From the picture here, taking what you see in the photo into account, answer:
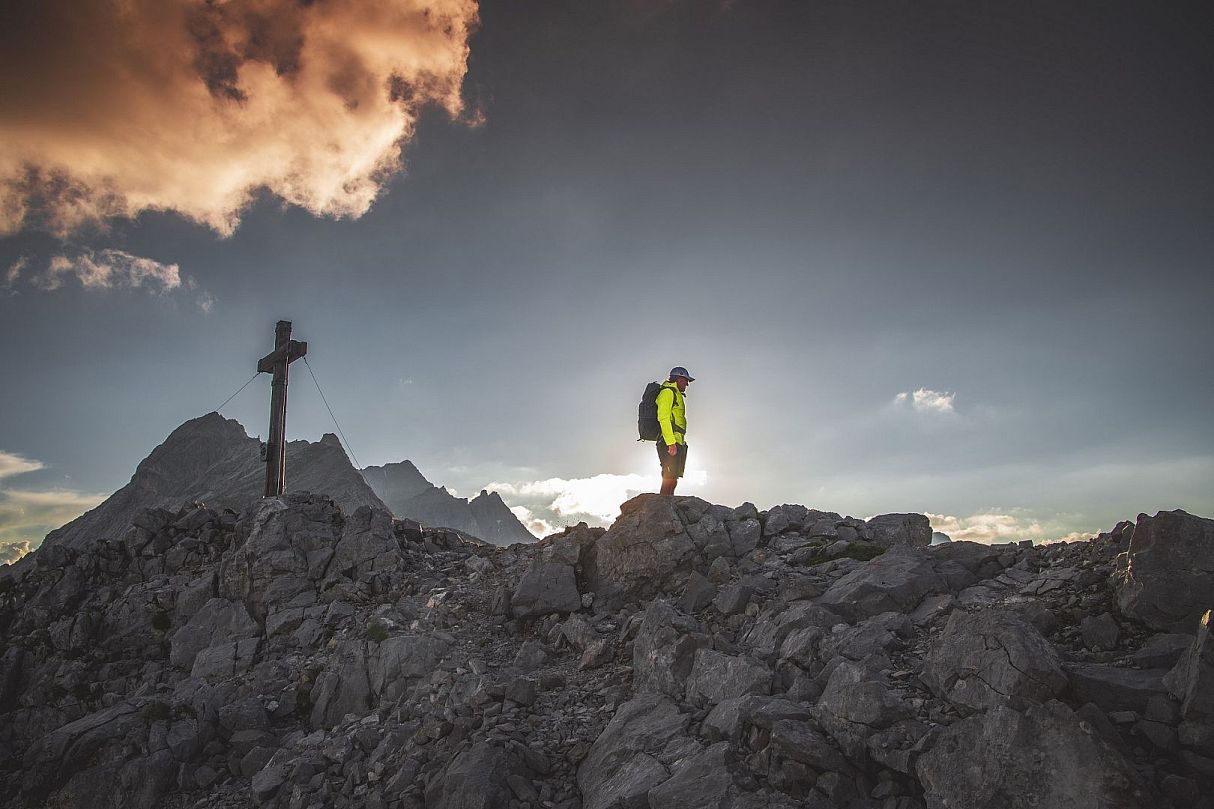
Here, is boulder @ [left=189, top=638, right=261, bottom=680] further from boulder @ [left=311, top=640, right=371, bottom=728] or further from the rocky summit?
the rocky summit

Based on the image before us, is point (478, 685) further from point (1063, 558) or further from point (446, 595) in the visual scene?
point (1063, 558)

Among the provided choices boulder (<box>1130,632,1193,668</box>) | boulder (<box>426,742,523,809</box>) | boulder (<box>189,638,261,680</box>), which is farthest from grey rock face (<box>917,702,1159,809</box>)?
boulder (<box>189,638,261,680</box>)

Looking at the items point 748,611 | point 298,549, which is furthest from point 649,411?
point 298,549

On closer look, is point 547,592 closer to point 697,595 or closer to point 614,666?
point 614,666

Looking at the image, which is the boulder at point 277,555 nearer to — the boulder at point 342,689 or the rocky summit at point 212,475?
the boulder at point 342,689

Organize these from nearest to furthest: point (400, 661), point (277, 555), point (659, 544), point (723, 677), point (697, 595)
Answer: point (723, 677) < point (697, 595) < point (400, 661) < point (659, 544) < point (277, 555)

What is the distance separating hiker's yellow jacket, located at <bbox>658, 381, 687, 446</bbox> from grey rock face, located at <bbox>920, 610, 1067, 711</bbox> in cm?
1000

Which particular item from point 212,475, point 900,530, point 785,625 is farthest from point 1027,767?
point 212,475

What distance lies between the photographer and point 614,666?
38.0 ft

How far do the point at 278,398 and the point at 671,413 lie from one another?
52.7ft

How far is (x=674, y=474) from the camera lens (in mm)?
17531

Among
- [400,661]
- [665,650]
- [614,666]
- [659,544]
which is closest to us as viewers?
[665,650]

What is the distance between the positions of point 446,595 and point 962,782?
12.7m

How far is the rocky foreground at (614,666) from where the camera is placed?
6.57 m
